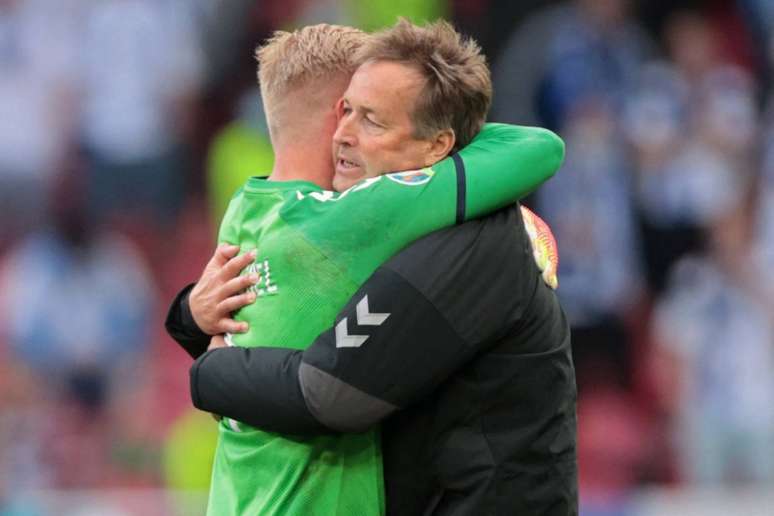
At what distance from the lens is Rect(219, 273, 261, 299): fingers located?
9.15ft

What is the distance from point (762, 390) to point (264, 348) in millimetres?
4844

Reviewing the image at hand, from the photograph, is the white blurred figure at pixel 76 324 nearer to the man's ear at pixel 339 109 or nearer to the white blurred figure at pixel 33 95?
the white blurred figure at pixel 33 95

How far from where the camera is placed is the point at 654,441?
7023 mm

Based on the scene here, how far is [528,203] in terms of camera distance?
7.16 meters

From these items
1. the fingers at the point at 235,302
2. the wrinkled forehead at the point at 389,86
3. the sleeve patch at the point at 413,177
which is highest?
the wrinkled forehead at the point at 389,86

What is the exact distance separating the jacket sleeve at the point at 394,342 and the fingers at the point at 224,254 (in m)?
0.27

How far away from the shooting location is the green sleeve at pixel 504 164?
2.67 meters

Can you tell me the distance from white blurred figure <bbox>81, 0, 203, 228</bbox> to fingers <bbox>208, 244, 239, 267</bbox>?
462 cm

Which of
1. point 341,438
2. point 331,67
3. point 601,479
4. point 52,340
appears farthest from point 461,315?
point 52,340

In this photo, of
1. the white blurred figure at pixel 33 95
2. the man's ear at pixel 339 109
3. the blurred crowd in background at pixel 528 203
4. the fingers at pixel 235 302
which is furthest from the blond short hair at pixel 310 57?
the white blurred figure at pixel 33 95

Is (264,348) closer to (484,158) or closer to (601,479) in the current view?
(484,158)

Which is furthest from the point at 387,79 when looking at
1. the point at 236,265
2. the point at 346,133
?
the point at 236,265

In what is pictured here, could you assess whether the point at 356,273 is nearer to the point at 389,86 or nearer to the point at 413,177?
the point at 413,177

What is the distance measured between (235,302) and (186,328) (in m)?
0.27
